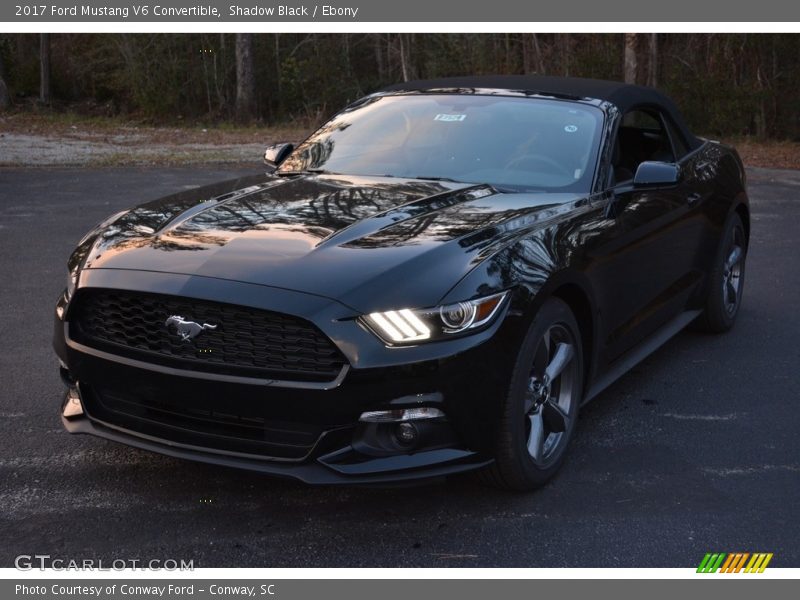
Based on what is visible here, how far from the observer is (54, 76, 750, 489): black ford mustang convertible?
3531 millimetres

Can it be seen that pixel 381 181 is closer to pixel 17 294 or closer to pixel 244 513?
pixel 244 513

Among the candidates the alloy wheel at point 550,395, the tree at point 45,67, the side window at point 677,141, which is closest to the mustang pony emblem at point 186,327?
the alloy wheel at point 550,395

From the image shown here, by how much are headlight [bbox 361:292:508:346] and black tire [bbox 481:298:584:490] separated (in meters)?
0.31

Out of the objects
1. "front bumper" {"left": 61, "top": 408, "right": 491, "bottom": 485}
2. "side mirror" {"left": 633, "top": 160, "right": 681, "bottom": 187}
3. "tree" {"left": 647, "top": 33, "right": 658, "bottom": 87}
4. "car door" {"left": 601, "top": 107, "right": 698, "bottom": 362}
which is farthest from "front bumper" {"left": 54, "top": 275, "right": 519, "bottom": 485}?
"tree" {"left": 647, "top": 33, "right": 658, "bottom": 87}

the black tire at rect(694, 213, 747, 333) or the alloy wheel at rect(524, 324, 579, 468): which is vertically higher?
the alloy wheel at rect(524, 324, 579, 468)

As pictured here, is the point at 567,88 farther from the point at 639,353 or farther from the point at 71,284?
the point at 71,284

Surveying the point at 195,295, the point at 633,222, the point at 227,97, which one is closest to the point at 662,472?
the point at 633,222

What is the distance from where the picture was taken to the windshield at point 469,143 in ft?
16.4

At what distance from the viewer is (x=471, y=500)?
4043mm

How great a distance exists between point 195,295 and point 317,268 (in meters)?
0.44

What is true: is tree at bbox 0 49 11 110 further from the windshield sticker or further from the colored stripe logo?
the colored stripe logo

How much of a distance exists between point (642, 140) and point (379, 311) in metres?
3.28

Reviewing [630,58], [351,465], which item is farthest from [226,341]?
[630,58]

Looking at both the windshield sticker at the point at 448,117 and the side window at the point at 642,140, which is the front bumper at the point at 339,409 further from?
the side window at the point at 642,140
